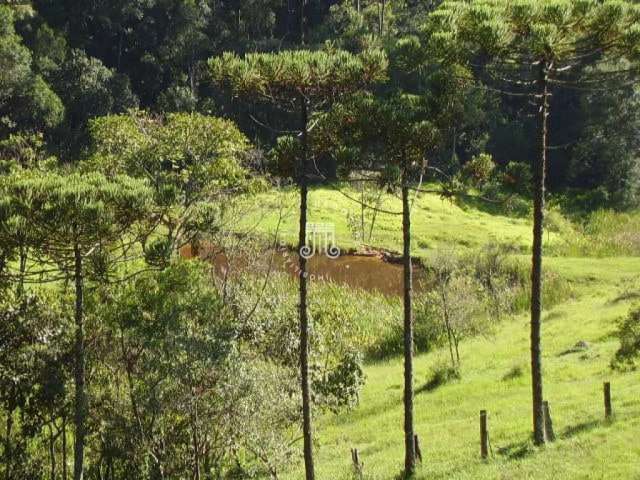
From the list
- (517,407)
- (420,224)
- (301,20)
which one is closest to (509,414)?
(517,407)

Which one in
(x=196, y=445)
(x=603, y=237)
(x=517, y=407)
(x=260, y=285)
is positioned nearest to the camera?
(x=196, y=445)

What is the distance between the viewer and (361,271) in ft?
158

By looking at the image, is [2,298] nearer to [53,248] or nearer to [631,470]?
[53,248]

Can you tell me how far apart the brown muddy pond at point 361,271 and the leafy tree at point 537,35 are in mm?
25807

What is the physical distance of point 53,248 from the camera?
15.3m

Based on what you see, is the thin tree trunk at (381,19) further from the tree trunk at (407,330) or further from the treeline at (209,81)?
the tree trunk at (407,330)

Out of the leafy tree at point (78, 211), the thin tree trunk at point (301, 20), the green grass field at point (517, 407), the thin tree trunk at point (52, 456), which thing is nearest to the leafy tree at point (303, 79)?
the leafy tree at point (78, 211)

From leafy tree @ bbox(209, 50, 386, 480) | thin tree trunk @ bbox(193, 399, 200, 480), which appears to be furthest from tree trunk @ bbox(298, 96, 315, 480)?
thin tree trunk @ bbox(193, 399, 200, 480)

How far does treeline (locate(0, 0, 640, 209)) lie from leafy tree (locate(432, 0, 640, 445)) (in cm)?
4471

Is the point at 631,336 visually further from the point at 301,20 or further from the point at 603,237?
the point at 301,20

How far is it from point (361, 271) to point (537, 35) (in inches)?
1303

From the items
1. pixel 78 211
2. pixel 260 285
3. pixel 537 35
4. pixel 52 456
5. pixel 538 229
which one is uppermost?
pixel 537 35

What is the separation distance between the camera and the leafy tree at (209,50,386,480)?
619 inches

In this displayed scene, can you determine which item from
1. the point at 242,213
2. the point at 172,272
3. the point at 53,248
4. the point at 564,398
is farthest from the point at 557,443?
the point at 242,213
